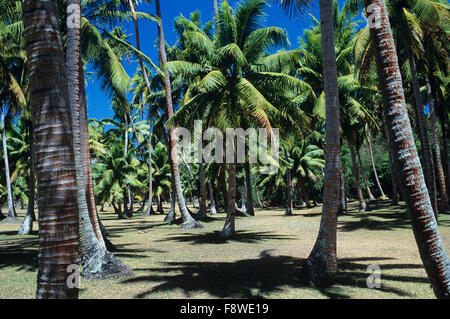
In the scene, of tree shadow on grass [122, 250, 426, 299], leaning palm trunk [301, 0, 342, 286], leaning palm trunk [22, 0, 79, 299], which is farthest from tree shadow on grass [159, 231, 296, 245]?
leaning palm trunk [22, 0, 79, 299]

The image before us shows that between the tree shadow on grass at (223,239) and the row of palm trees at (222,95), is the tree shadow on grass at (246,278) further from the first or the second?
the tree shadow on grass at (223,239)

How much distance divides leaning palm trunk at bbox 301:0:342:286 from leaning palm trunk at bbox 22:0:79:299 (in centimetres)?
541

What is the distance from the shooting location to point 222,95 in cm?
1379

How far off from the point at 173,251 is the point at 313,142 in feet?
98.3

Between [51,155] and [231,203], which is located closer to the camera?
[51,155]

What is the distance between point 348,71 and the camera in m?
22.2

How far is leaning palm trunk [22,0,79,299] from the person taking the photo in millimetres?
2881

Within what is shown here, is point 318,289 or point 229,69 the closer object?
point 318,289

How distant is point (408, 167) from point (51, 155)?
189 inches

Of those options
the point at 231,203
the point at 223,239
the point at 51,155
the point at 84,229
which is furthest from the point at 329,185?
the point at 223,239

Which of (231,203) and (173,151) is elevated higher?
(173,151)

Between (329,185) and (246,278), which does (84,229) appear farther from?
(329,185)
